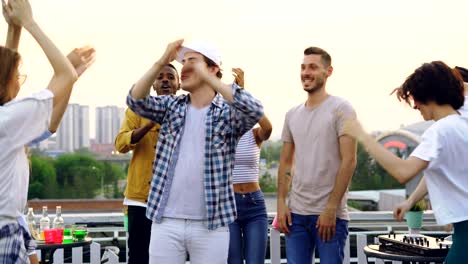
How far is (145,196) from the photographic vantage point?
154 inches

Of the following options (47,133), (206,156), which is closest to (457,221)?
(206,156)

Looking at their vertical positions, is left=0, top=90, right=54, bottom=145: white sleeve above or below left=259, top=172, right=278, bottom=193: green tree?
above

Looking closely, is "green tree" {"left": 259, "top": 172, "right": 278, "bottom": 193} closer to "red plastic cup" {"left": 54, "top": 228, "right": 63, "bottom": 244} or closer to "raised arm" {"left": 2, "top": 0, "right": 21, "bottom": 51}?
"red plastic cup" {"left": 54, "top": 228, "right": 63, "bottom": 244}

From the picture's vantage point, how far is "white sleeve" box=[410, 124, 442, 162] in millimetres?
2521

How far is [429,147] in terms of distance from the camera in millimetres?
2533

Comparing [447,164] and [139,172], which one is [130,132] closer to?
[139,172]

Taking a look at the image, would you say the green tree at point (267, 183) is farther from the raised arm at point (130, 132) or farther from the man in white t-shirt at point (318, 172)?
the man in white t-shirt at point (318, 172)

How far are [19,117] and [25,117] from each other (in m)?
0.02

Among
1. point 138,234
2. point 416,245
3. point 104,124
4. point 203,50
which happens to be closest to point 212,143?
point 203,50

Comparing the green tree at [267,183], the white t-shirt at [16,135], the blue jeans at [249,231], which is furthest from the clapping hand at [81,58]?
the green tree at [267,183]

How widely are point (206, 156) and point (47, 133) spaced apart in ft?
2.45

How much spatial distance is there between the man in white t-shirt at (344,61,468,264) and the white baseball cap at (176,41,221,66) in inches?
28.6

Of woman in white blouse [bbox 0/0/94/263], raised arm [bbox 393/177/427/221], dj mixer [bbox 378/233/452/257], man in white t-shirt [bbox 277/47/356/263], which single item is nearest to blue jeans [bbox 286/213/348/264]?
man in white t-shirt [bbox 277/47/356/263]

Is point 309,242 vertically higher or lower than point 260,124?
lower
